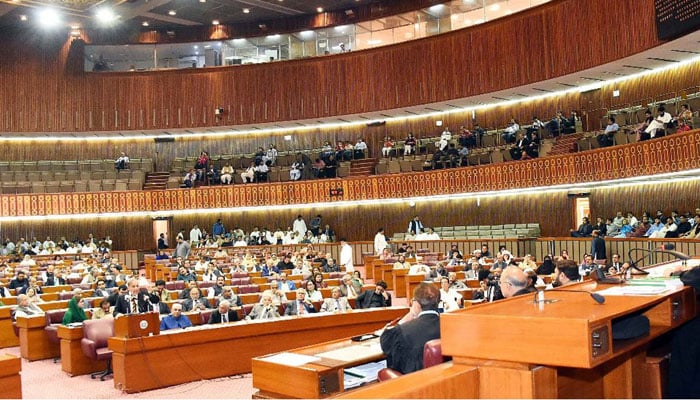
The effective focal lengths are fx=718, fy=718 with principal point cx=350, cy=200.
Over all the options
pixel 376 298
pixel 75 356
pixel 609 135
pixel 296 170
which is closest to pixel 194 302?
pixel 75 356

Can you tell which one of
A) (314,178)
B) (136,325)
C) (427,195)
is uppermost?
(314,178)

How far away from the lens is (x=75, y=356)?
9.02 meters

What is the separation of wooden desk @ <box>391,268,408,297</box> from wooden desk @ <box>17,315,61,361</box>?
23.0 feet

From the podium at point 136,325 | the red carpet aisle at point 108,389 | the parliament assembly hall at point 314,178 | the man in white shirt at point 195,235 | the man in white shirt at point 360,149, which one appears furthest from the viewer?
the man in white shirt at point 360,149

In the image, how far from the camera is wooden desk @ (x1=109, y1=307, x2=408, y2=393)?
7.84 metres

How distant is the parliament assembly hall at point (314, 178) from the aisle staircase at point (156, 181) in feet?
0.51

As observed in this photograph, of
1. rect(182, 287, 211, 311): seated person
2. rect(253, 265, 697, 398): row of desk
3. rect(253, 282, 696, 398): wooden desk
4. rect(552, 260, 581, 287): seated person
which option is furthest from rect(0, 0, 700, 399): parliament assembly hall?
rect(253, 282, 696, 398): wooden desk

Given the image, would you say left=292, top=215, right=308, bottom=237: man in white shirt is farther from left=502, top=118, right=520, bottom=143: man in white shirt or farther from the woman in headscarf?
the woman in headscarf

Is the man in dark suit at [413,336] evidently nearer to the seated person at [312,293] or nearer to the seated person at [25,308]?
the seated person at [312,293]

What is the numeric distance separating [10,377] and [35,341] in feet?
14.7

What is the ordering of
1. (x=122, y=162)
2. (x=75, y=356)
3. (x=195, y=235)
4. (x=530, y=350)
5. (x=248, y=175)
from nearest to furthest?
(x=530, y=350) → (x=75, y=356) → (x=195, y=235) → (x=248, y=175) → (x=122, y=162)

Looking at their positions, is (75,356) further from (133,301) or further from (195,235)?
(195,235)

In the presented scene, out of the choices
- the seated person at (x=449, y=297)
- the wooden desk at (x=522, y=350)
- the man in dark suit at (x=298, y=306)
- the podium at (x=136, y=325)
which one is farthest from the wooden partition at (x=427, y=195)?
the wooden desk at (x=522, y=350)

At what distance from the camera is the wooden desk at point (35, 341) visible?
10227 millimetres
